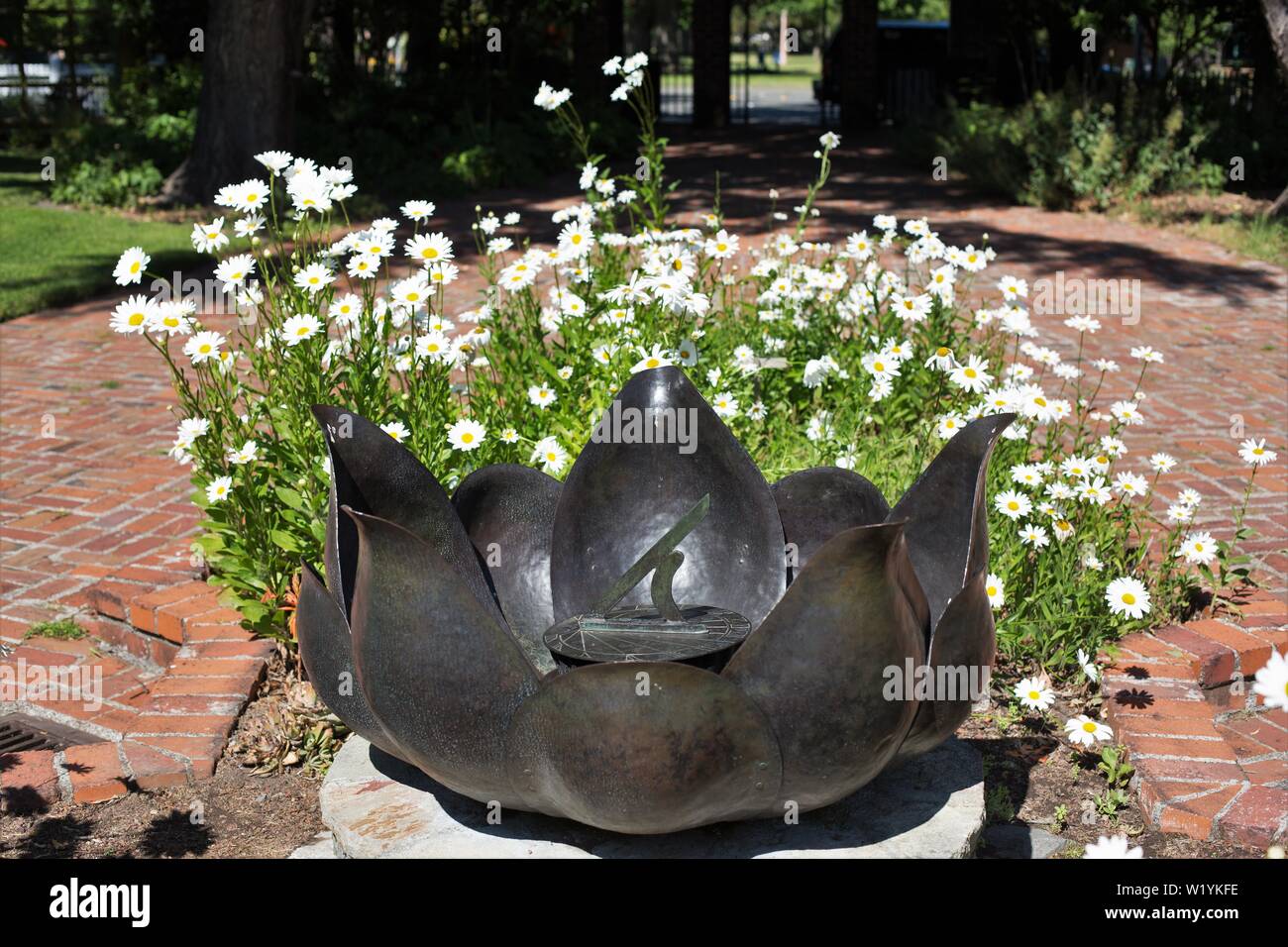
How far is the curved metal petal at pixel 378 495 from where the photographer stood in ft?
9.94

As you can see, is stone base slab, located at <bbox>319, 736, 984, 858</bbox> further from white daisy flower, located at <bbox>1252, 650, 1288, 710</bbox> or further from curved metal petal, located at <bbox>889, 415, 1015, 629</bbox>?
white daisy flower, located at <bbox>1252, 650, 1288, 710</bbox>

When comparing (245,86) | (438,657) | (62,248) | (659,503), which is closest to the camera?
(438,657)

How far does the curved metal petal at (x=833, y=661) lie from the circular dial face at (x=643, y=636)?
0.34 meters

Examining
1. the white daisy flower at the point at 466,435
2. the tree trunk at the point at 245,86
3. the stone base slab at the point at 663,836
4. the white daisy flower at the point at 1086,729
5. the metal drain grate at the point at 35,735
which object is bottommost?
the metal drain grate at the point at 35,735

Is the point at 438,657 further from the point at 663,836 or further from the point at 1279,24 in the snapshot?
the point at 1279,24

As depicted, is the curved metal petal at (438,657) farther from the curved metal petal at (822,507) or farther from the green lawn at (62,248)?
the green lawn at (62,248)

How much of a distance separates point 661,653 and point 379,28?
20.0 metres

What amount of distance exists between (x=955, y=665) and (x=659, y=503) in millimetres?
985

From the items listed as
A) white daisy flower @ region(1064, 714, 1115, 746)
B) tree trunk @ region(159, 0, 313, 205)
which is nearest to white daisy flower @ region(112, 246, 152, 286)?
white daisy flower @ region(1064, 714, 1115, 746)

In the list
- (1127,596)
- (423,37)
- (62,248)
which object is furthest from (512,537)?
(423,37)

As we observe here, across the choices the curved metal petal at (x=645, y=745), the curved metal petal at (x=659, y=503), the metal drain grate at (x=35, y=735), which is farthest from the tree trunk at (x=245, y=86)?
the curved metal petal at (x=645, y=745)

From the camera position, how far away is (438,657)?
265 cm
